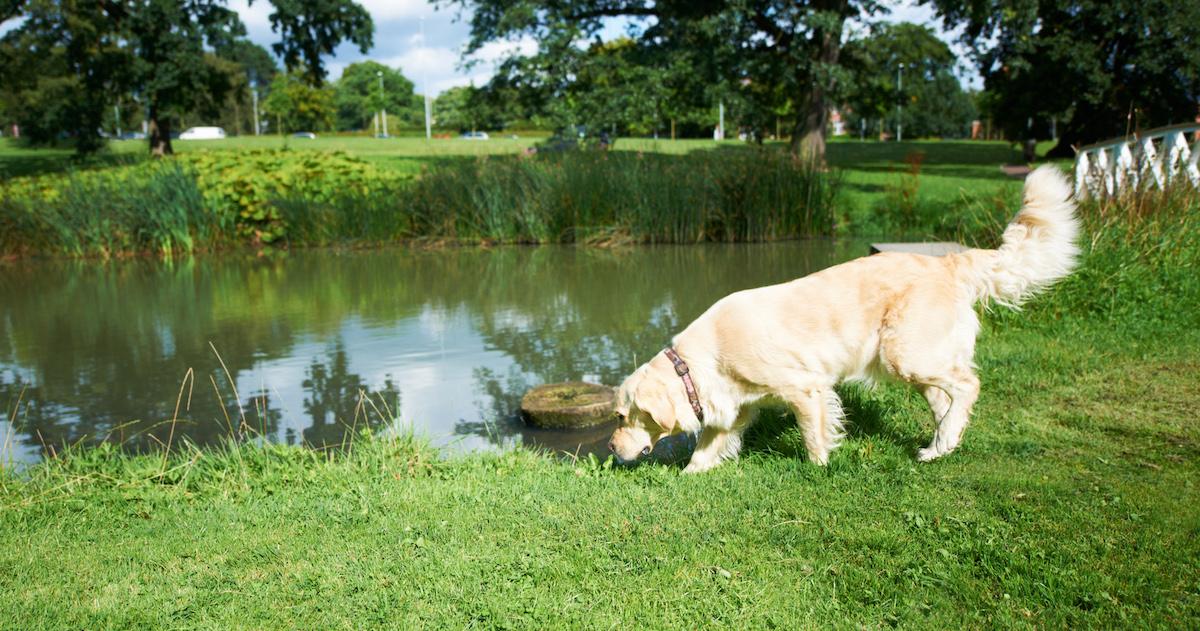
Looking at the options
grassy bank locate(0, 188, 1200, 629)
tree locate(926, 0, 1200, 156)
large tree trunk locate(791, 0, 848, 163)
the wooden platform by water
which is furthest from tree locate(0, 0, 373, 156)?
grassy bank locate(0, 188, 1200, 629)

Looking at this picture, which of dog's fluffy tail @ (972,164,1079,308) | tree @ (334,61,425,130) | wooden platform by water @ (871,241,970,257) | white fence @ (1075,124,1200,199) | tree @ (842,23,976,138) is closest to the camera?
dog's fluffy tail @ (972,164,1079,308)

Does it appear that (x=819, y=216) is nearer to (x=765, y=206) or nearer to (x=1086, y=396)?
(x=765, y=206)

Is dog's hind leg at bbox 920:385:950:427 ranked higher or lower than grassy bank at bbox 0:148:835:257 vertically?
lower

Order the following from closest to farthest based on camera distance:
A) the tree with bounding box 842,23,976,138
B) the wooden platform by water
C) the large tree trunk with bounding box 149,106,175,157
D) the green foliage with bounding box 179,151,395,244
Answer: the wooden platform by water
the green foliage with bounding box 179,151,395,244
the tree with bounding box 842,23,976,138
the large tree trunk with bounding box 149,106,175,157

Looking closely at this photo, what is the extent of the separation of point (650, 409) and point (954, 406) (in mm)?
1745

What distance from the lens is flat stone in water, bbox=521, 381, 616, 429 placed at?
7.37 metres

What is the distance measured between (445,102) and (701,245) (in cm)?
7635

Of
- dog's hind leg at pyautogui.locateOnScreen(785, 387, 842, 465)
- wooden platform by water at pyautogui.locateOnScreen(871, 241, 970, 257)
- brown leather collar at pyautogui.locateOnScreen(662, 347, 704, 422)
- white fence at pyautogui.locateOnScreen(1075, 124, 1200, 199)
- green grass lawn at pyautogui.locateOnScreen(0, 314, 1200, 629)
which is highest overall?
white fence at pyautogui.locateOnScreen(1075, 124, 1200, 199)

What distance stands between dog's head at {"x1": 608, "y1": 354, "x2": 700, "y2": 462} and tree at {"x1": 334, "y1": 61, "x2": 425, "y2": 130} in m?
117

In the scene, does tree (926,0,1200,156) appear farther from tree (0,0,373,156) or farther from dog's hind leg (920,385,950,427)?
dog's hind leg (920,385,950,427)

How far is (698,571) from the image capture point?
12.4 feet

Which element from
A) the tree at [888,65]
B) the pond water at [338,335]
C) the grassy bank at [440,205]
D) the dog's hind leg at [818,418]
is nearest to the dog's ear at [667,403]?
the dog's hind leg at [818,418]

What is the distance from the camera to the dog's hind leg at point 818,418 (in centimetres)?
498

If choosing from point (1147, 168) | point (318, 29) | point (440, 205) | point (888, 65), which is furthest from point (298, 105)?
point (1147, 168)
